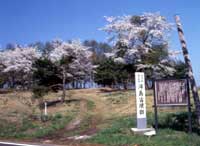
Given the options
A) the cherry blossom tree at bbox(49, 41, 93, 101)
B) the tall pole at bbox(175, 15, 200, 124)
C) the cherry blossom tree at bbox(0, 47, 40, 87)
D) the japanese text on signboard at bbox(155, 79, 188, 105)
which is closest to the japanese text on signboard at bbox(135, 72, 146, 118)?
the japanese text on signboard at bbox(155, 79, 188, 105)

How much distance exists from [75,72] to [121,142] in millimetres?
33073

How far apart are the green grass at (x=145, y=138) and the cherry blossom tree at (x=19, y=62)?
54.0 m

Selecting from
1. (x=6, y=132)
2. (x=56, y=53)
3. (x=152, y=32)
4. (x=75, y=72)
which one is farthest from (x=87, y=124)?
(x=152, y=32)

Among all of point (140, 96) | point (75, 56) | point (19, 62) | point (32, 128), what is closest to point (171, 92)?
point (140, 96)

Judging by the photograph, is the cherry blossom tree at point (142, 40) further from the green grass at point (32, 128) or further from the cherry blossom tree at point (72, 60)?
the green grass at point (32, 128)

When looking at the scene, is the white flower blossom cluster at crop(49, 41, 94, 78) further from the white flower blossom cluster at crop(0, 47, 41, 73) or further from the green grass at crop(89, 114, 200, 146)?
the green grass at crop(89, 114, 200, 146)

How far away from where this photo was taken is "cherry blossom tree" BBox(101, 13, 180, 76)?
2288 inches

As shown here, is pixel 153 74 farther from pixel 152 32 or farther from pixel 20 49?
pixel 20 49

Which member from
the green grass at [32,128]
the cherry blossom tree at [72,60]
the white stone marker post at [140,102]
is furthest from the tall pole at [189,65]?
the cherry blossom tree at [72,60]

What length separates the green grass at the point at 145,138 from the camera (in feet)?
47.8

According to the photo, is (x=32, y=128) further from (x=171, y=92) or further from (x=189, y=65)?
(x=189, y=65)

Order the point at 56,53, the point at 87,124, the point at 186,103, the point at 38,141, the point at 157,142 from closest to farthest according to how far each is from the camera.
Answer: the point at 157,142 < the point at 186,103 < the point at 38,141 < the point at 87,124 < the point at 56,53

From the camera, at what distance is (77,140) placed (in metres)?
16.8

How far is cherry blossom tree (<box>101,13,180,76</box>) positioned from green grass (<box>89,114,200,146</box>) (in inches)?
1588
